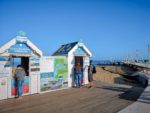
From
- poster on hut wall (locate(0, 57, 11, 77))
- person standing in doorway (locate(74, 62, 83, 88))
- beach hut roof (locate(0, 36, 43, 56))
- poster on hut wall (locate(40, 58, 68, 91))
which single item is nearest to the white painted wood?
poster on hut wall (locate(0, 57, 11, 77))

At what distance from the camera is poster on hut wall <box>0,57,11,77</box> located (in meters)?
9.91

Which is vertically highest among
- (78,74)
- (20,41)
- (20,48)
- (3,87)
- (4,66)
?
(20,41)

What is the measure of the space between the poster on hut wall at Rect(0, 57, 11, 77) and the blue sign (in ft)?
1.76

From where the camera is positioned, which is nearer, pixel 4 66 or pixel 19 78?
pixel 4 66

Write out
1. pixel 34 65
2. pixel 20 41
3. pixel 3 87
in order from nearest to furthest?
pixel 3 87 < pixel 20 41 < pixel 34 65

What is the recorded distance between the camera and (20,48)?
426 inches

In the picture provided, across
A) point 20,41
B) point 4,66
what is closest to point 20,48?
point 20,41

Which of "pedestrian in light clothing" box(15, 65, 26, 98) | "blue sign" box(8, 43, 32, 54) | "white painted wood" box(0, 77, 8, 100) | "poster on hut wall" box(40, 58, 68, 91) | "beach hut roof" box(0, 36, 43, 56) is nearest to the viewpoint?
"white painted wood" box(0, 77, 8, 100)

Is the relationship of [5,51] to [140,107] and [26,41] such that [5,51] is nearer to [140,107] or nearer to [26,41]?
[26,41]

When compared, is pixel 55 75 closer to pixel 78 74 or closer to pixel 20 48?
pixel 78 74

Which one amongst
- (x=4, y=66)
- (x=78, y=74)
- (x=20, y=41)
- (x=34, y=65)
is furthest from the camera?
(x=78, y=74)

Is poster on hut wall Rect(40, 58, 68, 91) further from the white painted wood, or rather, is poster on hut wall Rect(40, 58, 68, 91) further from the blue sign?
the white painted wood

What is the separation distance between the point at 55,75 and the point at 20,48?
3.38m

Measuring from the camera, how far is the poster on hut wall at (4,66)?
32.5 ft
